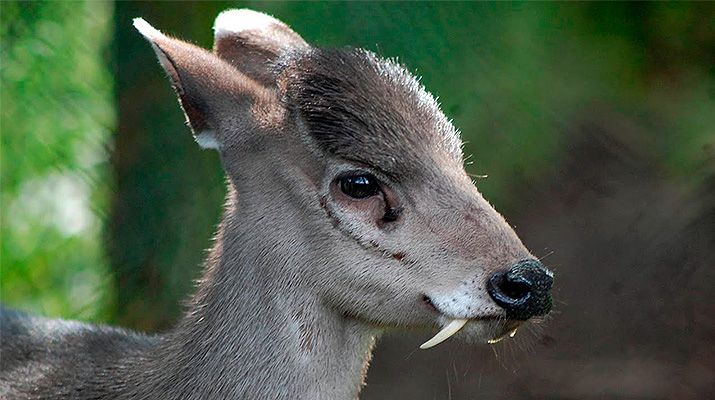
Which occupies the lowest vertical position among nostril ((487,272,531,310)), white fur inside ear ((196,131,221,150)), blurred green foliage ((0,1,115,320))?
blurred green foliage ((0,1,115,320))

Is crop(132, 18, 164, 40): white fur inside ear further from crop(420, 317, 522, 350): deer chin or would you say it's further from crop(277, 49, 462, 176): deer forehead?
crop(420, 317, 522, 350): deer chin

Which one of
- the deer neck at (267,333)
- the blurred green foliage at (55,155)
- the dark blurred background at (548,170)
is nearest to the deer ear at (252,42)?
the deer neck at (267,333)

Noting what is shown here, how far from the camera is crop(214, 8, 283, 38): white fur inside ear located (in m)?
4.57

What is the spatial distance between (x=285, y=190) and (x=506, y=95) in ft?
9.87

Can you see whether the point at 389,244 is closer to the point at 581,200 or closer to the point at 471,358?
the point at 471,358

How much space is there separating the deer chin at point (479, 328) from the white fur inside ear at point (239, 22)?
5.19 feet

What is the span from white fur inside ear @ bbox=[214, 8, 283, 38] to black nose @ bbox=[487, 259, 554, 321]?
165 cm

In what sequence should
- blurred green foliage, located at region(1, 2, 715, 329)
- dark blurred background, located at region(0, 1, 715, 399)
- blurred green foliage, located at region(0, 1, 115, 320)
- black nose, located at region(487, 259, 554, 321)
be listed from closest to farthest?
black nose, located at region(487, 259, 554, 321) < dark blurred background, located at region(0, 1, 715, 399) < blurred green foliage, located at region(1, 2, 715, 329) < blurred green foliage, located at region(0, 1, 115, 320)

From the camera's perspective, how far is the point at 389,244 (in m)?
3.63

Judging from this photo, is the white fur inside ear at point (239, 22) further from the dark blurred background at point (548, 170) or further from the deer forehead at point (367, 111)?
the dark blurred background at point (548, 170)

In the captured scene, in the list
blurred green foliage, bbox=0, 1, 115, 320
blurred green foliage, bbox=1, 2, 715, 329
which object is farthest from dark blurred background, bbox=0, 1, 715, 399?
blurred green foliage, bbox=0, 1, 115, 320

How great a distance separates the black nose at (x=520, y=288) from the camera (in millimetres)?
3432

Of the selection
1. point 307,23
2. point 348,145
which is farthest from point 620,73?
point 348,145

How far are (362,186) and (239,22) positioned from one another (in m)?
1.20
